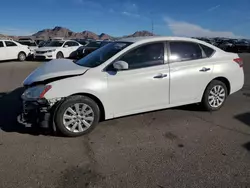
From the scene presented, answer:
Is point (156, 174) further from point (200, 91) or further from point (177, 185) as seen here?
point (200, 91)

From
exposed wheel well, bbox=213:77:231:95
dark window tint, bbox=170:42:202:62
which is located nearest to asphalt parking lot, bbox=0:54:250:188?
exposed wheel well, bbox=213:77:231:95

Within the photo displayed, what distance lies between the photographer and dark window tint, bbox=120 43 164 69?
4.37 meters

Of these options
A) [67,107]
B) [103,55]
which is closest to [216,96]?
[103,55]

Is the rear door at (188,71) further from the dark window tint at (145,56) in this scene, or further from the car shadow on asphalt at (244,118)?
the car shadow on asphalt at (244,118)

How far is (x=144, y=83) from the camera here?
4340 mm

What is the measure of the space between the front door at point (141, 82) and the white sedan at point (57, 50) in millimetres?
14474

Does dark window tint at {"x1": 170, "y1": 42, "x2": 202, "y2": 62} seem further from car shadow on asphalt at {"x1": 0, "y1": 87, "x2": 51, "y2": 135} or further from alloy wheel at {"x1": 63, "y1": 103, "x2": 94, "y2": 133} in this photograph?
car shadow on asphalt at {"x1": 0, "y1": 87, "x2": 51, "y2": 135}

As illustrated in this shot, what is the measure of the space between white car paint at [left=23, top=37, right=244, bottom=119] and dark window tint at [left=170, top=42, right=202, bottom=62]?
0.32ft

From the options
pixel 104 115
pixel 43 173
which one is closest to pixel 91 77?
pixel 104 115

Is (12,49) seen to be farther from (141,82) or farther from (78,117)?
(141,82)

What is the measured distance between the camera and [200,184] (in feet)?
9.04

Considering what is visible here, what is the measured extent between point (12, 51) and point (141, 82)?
15.6 meters

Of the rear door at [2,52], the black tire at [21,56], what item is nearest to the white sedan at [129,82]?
the rear door at [2,52]

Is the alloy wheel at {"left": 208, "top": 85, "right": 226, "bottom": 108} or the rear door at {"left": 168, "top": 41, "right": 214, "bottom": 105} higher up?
the rear door at {"left": 168, "top": 41, "right": 214, "bottom": 105}
